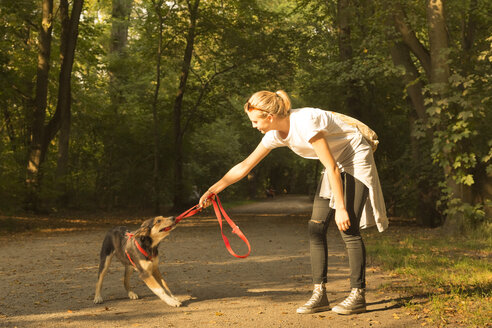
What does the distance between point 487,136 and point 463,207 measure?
7.15 feet

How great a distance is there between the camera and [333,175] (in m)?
4.54

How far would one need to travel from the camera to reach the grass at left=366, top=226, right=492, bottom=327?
16.0 ft

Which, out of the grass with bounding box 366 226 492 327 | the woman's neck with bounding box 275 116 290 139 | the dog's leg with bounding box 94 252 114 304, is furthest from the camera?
the dog's leg with bounding box 94 252 114 304

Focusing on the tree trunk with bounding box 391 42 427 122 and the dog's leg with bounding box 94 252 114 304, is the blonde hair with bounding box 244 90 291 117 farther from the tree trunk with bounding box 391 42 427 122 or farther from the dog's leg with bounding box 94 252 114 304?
the tree trunk with bounding box 391 42 427 122

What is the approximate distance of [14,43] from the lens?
19.8 m

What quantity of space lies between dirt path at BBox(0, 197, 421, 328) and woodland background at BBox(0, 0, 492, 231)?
171 inches

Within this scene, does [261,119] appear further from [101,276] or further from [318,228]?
[101,276]

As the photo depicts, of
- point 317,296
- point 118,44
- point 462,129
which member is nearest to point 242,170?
point 317,296

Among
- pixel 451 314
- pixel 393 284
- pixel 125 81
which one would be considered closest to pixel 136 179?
pixel 125 81

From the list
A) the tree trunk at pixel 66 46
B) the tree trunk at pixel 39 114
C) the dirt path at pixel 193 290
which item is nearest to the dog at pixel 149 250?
the dirt path at pixel 193 290

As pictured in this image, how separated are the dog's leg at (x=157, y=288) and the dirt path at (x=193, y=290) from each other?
10cm

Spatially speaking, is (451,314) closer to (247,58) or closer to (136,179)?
(247,58)

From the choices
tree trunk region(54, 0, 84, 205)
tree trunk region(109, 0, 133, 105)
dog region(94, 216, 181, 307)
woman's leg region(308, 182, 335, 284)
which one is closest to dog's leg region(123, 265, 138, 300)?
dog region(94, 216, 181, 307)

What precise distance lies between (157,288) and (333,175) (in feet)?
7.10
